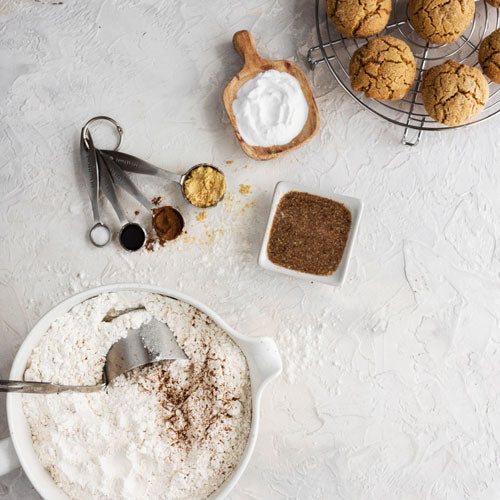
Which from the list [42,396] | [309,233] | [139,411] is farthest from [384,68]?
[42,396]

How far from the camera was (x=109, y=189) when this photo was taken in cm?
136

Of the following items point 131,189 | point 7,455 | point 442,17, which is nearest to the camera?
point 7,455

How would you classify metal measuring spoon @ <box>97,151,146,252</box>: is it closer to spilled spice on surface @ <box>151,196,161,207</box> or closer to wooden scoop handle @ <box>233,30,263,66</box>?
spilled spice on surface @ <box>151,196,161,207</box>

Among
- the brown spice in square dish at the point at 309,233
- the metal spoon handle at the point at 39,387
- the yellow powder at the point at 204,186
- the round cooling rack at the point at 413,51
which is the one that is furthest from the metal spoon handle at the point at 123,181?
the round cooling rack at the point at 413,51

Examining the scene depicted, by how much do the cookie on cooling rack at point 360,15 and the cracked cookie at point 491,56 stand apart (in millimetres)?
262

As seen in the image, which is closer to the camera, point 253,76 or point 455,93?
point 455,93

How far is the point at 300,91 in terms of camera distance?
4.45ft

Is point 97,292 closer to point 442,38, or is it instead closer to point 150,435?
point 150,435

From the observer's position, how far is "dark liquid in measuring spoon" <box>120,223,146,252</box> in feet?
4.50

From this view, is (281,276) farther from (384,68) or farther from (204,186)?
(384,68)

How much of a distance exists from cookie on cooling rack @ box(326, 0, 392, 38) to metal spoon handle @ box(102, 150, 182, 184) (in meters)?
0.57

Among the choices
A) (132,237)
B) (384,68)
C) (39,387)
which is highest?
(384,68)

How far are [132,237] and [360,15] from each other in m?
0.81

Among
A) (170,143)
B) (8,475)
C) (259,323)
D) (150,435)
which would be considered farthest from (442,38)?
(8,475)
